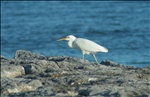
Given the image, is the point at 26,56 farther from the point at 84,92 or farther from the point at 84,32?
the point at 84,32

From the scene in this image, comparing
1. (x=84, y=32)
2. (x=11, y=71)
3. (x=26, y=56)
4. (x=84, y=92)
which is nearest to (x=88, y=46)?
(x=26, y=56)

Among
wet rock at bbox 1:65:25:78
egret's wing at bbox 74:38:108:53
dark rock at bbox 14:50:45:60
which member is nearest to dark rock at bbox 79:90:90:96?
wet rock at bbox 1:65:25:78

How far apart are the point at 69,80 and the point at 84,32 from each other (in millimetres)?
27280

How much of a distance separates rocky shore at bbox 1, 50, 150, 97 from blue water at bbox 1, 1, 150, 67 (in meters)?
11.2

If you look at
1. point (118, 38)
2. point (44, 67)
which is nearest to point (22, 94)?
point (44, 67)

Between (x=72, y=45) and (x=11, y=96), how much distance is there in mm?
6449

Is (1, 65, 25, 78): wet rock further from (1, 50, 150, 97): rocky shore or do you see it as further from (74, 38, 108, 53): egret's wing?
(74, 38, 108, 53): egret's wing

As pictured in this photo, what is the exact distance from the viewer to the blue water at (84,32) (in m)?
27.0

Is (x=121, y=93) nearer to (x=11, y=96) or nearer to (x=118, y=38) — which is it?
(x=11, y=96)

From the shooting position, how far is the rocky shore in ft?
30.7

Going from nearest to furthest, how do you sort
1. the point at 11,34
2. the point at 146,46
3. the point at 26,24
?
the point at 146,46 < the point at 11,34 < the point at 26,24

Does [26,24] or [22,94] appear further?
[26,24]

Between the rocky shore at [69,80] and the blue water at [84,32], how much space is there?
11.2m

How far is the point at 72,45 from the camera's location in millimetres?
15625
